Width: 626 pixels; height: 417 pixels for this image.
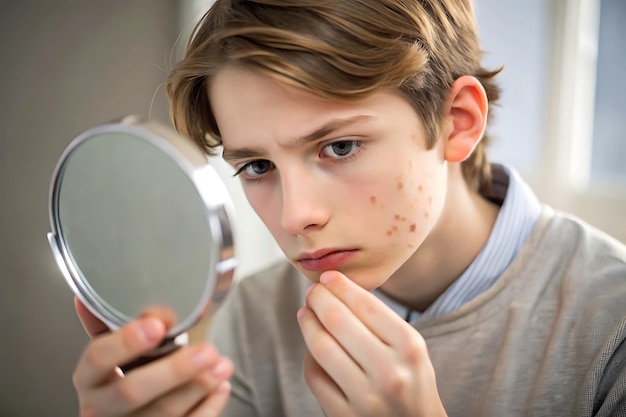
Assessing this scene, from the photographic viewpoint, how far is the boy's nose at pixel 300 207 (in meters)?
0.65

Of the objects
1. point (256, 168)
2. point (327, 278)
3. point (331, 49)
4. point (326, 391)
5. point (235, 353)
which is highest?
point (331, 49)

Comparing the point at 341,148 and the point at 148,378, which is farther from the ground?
the point at 341,148

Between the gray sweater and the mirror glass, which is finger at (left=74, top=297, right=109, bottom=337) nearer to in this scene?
the mirror glass

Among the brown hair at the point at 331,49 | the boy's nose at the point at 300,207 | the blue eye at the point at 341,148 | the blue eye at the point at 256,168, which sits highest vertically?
the brown hair at the point at 331,49

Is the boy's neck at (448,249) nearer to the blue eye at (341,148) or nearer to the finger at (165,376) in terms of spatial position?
the blue eye at (341,148)

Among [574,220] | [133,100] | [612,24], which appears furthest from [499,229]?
[612,24]

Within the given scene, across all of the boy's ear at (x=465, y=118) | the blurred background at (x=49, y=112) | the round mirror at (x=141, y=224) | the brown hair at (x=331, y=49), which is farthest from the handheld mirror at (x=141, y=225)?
the boy's ear at (x=465, y=118)

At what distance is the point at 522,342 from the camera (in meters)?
0.83

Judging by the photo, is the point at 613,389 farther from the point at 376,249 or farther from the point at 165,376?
the point at 165,376

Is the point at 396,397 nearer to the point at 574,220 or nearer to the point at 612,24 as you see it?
the point at 574,220

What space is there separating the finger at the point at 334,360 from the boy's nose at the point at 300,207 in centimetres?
11

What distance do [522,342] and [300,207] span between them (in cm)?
41

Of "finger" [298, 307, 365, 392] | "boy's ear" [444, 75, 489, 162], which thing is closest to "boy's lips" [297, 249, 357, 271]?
"finger" [298, 307, 365, 392]

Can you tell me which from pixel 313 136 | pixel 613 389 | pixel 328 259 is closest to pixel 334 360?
pixel 328 259
